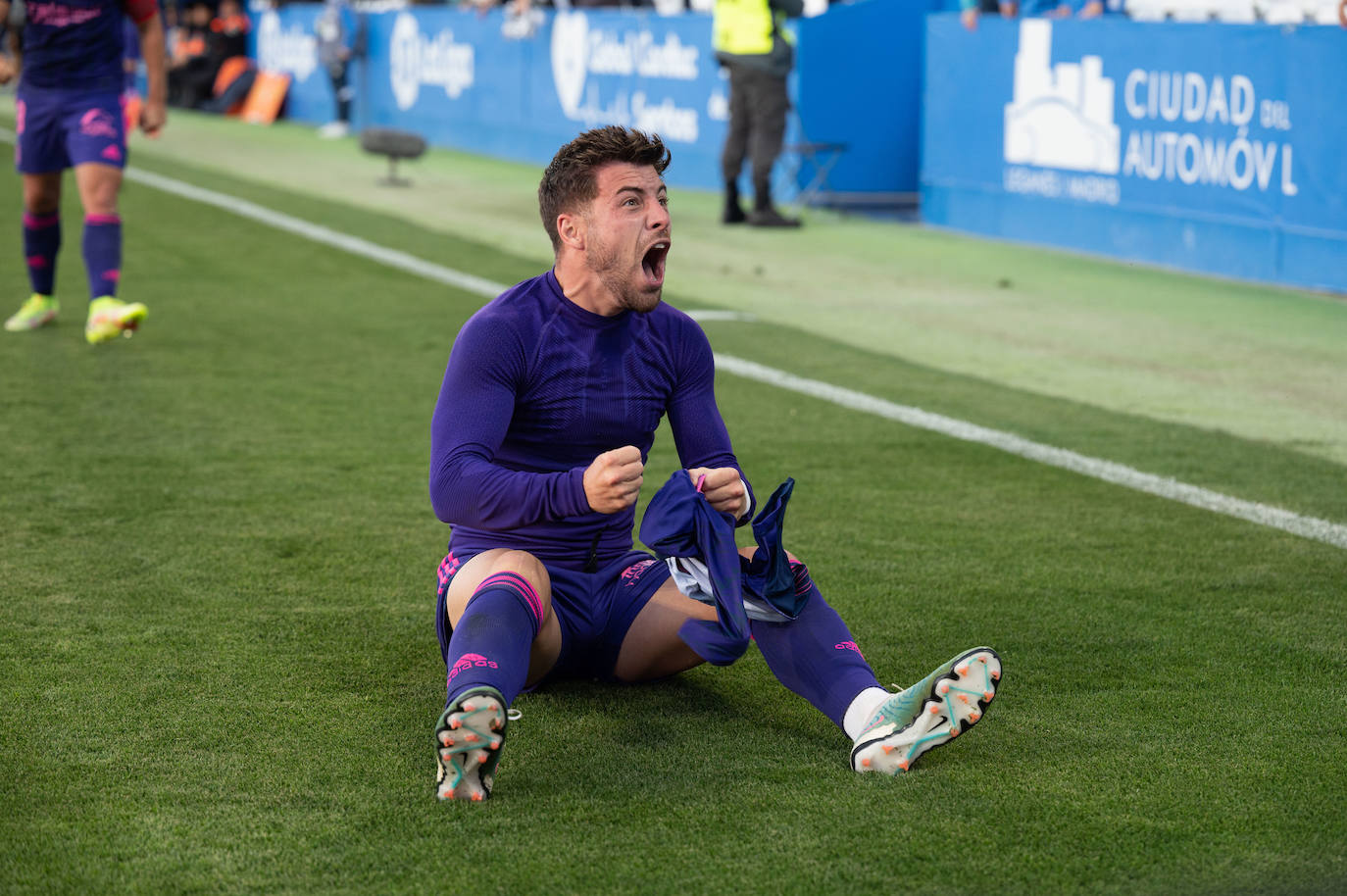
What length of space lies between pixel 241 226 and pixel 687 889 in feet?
35.7

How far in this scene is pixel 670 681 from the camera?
3.79m

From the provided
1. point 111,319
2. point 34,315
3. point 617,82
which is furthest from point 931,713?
point 617,82

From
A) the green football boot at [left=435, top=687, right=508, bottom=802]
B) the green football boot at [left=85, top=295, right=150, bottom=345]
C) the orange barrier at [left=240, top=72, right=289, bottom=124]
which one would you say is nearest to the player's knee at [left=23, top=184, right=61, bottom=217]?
the green football boot at [left=85, top=295, right=150, bottom=345]

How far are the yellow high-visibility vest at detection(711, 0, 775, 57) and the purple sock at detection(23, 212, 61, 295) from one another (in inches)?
264

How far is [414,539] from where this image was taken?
4.95 m

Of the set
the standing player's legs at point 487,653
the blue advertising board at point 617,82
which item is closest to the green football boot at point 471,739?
the standing player's legs at point 487,653

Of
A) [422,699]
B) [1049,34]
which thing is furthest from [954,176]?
[422,699]

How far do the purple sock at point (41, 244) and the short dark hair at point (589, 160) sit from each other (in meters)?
5.42

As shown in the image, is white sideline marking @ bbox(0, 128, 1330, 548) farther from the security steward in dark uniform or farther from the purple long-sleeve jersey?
the security steward in dark uniform

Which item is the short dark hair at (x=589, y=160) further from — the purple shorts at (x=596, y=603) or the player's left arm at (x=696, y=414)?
the purple shorts at (x=596, y=603)

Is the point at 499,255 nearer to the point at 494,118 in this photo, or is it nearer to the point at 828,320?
the point at 828,320

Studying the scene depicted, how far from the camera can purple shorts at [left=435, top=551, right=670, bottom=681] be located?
3506 millimetres

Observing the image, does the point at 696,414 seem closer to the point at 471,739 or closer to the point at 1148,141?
the point at 471,739

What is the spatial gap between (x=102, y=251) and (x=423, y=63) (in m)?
15.4
